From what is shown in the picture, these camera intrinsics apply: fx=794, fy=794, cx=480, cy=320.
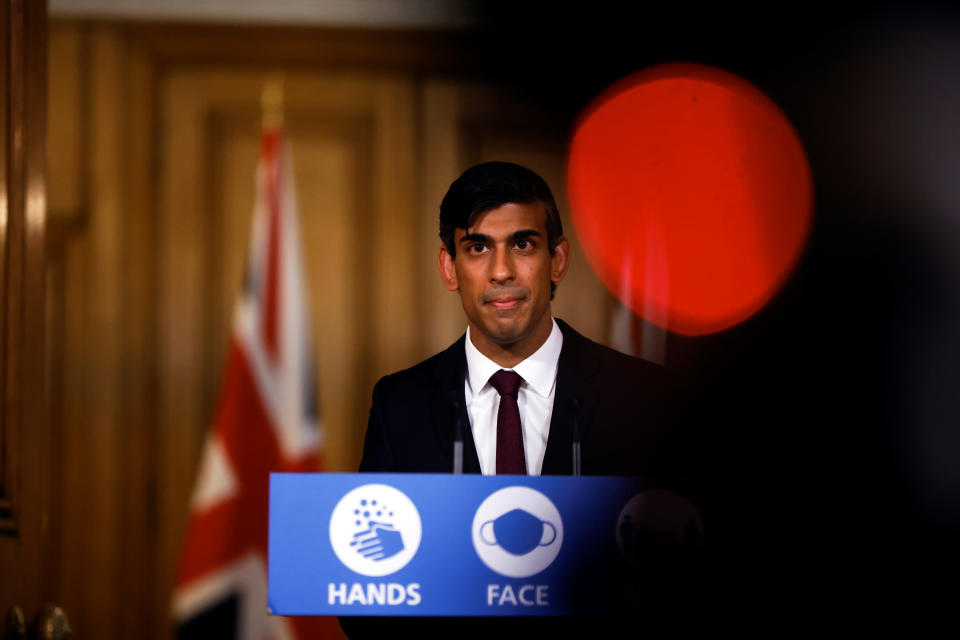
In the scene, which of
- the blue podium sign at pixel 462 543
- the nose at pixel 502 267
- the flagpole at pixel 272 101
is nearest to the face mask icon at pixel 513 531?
the blue podium sign at pixel 462 543

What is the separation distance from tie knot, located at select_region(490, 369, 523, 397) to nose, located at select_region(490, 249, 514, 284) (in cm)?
10

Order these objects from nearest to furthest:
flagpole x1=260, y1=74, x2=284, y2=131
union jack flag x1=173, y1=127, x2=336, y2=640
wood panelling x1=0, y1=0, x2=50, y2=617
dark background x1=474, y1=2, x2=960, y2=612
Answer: dark background x1=474, y1=2, x2=960, y2=612 < wood panelling x1=0, y1=0, x2=50, y2=617 < union jack flag x1=173, y1=127, x2=336, y2=640 < flagpole x1=260, y1=74, x2=284, y2=131

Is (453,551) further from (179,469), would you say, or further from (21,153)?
(179,469)

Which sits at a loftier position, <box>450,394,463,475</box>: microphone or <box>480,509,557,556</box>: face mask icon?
<box>450,394,463,475</box>: microphone

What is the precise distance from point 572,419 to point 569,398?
0.07 ft

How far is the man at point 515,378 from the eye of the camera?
80 cm

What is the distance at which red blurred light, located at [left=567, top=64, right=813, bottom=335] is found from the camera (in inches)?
32.8

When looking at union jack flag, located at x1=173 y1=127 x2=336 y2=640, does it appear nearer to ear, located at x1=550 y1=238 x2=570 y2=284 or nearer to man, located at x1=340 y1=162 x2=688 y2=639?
man, located at x1=340 y1=162 x2=688 y2=639

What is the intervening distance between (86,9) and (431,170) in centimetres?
89

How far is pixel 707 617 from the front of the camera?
2.51 ft

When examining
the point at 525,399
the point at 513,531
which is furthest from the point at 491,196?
the point at 513,531

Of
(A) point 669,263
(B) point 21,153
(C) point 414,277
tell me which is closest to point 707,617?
(A) point 669,263

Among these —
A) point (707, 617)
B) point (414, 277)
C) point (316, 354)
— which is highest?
point (414, 277)

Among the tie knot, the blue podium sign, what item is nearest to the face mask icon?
the blue podium sign
